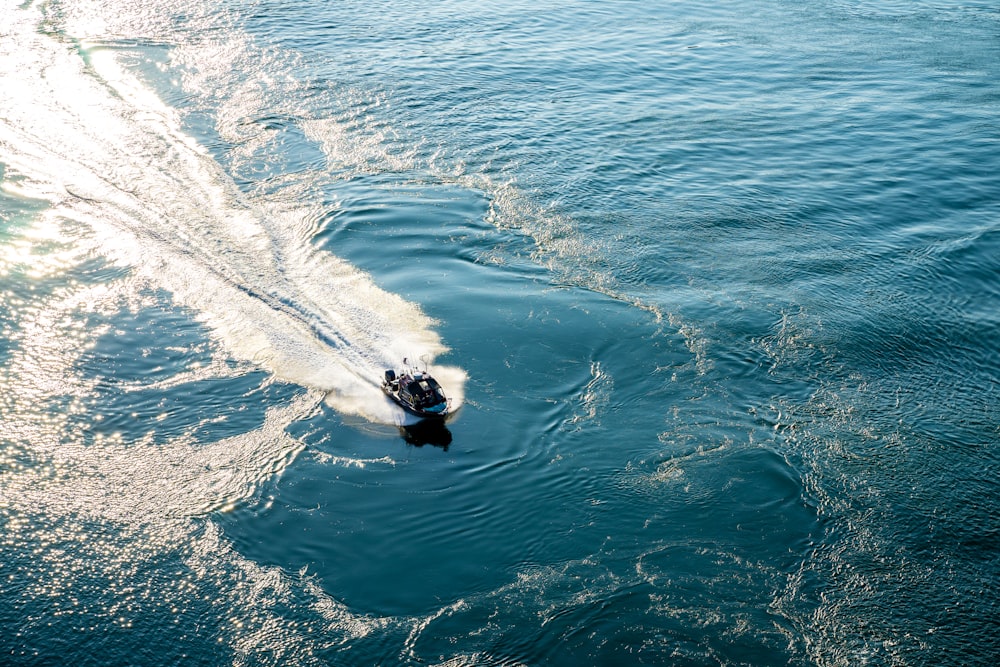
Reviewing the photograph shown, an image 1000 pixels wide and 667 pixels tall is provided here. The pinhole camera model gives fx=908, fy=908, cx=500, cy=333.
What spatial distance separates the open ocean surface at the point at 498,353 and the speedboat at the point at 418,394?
0.98m

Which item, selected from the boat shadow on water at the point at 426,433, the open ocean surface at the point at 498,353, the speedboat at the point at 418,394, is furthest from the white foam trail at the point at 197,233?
the boat shadow on water at the point at 426,433

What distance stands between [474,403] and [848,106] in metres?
44.0

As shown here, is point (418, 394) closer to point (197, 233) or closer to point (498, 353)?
point (498, 353)

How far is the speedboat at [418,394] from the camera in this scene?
3912 cm

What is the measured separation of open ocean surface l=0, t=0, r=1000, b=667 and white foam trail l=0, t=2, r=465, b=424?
25 centimetres

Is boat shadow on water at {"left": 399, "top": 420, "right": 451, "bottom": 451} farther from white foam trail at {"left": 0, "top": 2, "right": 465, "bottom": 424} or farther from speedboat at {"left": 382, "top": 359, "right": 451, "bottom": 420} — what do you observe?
white foam trail at {"left": 0, "top": 2, "right": 465, "bottom": 424}

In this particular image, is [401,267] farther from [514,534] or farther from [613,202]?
[514,534]

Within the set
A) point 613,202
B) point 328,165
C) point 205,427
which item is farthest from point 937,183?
point 205,427

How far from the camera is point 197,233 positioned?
173ft

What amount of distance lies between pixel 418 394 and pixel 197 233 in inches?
835

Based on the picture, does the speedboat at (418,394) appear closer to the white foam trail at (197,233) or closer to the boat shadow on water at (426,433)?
the boat shadow on water at (426,433)

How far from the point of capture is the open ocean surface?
3192cm

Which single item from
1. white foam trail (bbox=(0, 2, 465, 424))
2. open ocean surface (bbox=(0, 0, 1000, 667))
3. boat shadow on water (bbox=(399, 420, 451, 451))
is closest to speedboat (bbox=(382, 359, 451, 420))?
boat shadow on water (bbox=(399, 420, 451, 451))

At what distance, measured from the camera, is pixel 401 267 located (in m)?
50.3
